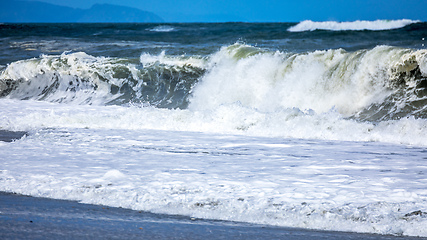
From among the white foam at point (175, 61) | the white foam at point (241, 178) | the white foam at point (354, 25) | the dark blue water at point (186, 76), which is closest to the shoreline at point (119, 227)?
the white foam at point (241, 178)

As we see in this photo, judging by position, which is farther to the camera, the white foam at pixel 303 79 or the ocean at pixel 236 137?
the white foam at pixel 303 79

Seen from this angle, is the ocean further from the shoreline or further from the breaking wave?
the shoreline

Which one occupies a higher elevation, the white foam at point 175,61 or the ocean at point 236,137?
the white foam at point 175,61

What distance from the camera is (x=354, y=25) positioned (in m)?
45.0

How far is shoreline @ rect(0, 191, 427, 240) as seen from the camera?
→ 2.63 meters

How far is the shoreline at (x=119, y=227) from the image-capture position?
2629mm

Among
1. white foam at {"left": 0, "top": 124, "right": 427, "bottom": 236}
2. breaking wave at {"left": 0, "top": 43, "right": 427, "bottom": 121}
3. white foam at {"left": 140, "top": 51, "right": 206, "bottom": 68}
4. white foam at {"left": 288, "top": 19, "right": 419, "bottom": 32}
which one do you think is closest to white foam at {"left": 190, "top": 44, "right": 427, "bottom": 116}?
breaking wave at {"left": 0, "top": 43, "right": 427, "bottom": 121}

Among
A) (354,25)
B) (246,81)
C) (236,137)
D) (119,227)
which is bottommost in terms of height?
(119,227)

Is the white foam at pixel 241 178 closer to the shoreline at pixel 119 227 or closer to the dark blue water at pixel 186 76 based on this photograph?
the shoreline at pixel 119 227

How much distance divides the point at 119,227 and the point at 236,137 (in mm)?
4036

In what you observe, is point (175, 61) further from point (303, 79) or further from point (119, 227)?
point (119, 227)

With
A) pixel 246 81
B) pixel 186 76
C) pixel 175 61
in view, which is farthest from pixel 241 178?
pixel 175 61

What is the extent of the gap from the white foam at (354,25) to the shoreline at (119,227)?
3992 cm

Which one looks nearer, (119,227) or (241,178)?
(119,227)
